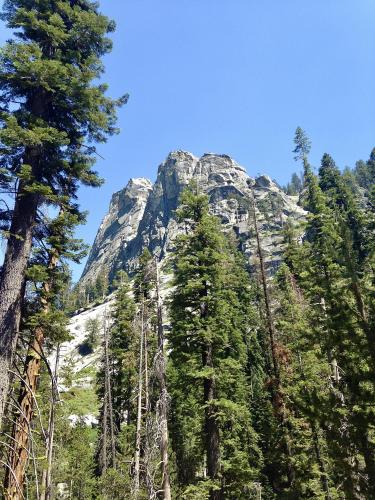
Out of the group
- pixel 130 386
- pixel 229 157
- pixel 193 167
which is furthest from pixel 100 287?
pixel 130 386

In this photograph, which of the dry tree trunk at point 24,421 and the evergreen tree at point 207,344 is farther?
the evergreen tree at point 207,344

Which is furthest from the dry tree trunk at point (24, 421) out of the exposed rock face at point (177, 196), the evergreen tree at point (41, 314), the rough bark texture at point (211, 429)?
the exposed rock face at point (177, 196)

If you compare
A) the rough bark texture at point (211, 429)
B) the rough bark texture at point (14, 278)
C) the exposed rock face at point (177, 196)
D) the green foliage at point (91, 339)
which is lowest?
the rough bark texture at point (211, 429)

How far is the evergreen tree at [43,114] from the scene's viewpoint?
8.88 metres

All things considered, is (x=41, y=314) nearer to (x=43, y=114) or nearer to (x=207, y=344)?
(x=43, y=114)

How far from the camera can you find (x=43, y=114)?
10359 mm

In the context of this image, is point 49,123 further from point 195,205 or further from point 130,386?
point 130,386

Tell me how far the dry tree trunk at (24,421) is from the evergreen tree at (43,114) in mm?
1244

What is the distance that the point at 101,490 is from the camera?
83.8 feet

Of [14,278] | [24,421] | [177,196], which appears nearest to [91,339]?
[24,421]

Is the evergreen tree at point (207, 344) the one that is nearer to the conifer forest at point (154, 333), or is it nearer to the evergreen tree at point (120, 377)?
the conifer forest at point (154, 333)

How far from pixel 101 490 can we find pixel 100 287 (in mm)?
109567

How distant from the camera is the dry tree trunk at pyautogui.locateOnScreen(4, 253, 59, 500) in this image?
8.55 m

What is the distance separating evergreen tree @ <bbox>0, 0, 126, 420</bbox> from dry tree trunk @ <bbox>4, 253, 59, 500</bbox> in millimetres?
1244
